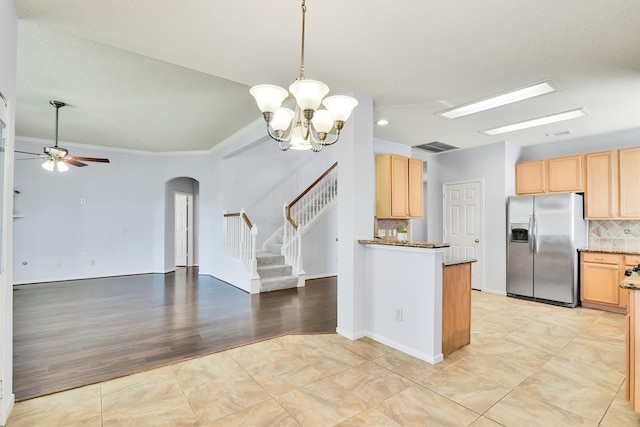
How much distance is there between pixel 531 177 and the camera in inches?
213

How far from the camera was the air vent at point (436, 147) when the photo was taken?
5.60 m

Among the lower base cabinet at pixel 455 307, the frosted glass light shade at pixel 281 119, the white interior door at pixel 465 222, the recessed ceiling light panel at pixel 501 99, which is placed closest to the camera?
the frosted glass light shade at pixel 281 119

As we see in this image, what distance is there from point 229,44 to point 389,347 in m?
3.14

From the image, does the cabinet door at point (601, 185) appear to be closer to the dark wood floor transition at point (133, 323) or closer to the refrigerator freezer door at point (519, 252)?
the refrigerator freezer door at point (519, 252)

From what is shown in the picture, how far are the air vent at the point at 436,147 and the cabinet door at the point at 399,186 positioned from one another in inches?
30.6

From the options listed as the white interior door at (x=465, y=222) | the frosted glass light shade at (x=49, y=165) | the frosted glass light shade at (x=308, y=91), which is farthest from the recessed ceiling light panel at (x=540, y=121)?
the frosted glass light shade at (x=49, y=165)

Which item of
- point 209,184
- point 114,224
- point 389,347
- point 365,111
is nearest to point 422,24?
point 365,111

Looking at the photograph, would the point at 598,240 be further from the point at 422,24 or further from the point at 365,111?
the point at 422,24

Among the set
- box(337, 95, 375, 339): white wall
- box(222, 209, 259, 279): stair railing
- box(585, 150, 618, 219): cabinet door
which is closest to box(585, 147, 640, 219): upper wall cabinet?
box(585, 150, 618, 219): cabinet door

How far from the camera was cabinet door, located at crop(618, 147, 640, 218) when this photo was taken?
4449 millimetres

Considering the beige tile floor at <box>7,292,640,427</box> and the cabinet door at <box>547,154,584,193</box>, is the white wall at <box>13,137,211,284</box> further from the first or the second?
the cabinet door at <box>547,154,584,193</box>

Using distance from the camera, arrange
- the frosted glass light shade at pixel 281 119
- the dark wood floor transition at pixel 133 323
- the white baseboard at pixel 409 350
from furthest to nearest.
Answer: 1. the white baseboard at pixel 409 350
2. the dark wood floor transition at pixel 133 323
3. the frosted glass light shade at pixel 281 119

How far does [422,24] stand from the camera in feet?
7.10

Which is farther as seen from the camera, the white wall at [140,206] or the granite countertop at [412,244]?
the white wall at [140,206]
